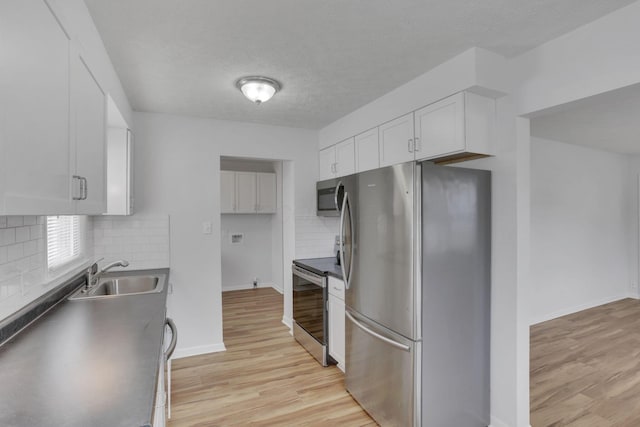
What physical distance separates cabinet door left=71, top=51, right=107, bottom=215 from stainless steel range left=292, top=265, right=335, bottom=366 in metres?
1.94

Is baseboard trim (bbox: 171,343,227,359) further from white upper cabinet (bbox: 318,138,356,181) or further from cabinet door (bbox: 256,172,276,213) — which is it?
cabinet door (bbox: 256,172,276,213)

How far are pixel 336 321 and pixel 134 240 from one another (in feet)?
6.64

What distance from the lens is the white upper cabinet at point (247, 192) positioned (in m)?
5.39

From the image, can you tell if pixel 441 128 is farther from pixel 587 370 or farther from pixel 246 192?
pixel 246 192

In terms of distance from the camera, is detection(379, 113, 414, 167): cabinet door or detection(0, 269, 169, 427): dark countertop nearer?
detection(0, 269, 169, 427): dark countertop

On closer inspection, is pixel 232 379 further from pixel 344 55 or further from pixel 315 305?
pixel 344 55

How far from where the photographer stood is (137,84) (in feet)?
8.16

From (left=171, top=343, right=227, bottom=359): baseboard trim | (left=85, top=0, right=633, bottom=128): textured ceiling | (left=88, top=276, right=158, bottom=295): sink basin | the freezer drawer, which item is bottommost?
(left=171, top=343, right=227, bottom=359): baseboard trim

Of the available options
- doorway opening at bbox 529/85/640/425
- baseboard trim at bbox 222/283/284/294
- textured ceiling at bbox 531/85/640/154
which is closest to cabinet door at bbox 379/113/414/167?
doorway opening at bbox 529/85/640/425

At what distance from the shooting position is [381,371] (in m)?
2.17

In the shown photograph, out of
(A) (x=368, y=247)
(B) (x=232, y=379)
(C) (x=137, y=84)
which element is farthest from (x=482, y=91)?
(B) (x=232, y=379)

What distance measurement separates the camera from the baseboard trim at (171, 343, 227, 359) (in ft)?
10.6

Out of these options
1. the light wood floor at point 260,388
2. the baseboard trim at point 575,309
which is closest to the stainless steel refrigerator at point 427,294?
the light wood floor at point 260,388

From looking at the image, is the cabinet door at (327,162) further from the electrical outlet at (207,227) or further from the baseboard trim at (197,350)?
the baseboard trim at (197,350)
